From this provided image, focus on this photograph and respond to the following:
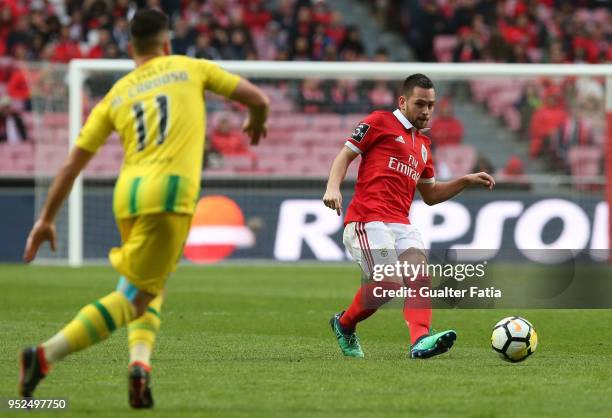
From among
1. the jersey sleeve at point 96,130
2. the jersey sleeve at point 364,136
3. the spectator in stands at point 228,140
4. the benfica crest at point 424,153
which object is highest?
the jersey sleeve at point 96,130

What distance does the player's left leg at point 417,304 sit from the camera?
7.87 meters

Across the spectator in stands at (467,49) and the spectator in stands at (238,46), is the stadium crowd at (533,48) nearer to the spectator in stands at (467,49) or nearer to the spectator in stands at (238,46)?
the spectator in stands at (467,49)

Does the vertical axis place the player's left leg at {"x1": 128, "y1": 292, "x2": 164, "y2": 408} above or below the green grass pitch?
above

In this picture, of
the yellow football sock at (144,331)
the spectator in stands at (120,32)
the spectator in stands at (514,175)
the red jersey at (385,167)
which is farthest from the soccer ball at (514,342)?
the spectator in stands at (120,32)

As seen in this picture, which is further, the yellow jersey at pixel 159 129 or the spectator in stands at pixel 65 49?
the spectator in stands at pixel 65 49

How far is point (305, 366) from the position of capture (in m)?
7.67

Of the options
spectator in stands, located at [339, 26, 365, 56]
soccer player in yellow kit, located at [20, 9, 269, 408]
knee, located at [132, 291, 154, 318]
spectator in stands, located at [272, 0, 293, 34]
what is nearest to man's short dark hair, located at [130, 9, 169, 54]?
soccer player in yellow kit, located at [20, 9, 269, 408]

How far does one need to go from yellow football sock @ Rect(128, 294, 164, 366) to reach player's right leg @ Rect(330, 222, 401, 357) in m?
2.22

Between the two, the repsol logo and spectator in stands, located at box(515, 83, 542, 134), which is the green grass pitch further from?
spectator in stands, located at box(515, 83, 542, 134)

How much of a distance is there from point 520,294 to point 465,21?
1447 cm

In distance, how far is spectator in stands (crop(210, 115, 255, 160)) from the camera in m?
19.0

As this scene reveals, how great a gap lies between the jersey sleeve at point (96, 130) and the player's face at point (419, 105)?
9.26ft

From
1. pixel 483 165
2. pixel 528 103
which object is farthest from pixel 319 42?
pixel 483 165

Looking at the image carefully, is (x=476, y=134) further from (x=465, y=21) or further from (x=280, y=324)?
(x=280, y=324)
